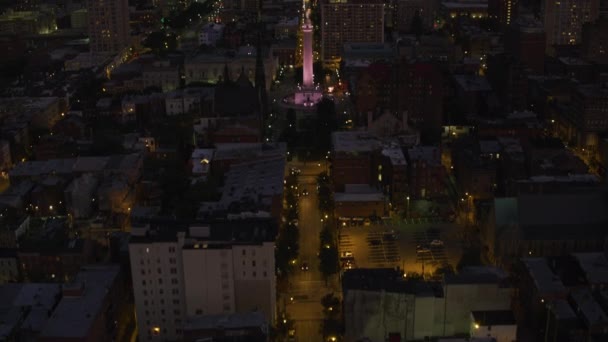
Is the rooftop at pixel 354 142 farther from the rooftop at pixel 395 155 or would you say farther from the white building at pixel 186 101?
the white building at pixel 186 101

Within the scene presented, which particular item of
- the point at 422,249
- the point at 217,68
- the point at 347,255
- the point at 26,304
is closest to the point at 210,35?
the point at 217,68

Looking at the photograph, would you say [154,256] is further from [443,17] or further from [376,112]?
[443,17]

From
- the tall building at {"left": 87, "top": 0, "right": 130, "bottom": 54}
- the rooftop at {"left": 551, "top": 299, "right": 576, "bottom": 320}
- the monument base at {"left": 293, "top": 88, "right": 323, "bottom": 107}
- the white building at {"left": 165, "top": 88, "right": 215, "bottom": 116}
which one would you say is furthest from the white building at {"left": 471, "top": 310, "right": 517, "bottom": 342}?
the tall building at {"left": 87, "top": 0, "right": 130, "bottom": 54}

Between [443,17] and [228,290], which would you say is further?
[443,17]

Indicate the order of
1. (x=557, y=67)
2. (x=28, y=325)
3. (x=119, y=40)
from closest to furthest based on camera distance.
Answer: (x=28, y=325)
(x=557, y=67)
(x=119, y=40)

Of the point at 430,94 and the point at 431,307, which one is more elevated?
the point at 430,94

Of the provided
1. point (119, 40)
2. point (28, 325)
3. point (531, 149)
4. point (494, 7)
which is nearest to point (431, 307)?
point (28, 325)

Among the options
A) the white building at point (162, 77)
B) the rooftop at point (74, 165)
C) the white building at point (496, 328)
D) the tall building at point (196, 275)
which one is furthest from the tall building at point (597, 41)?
the tall building at point (196, 275)
